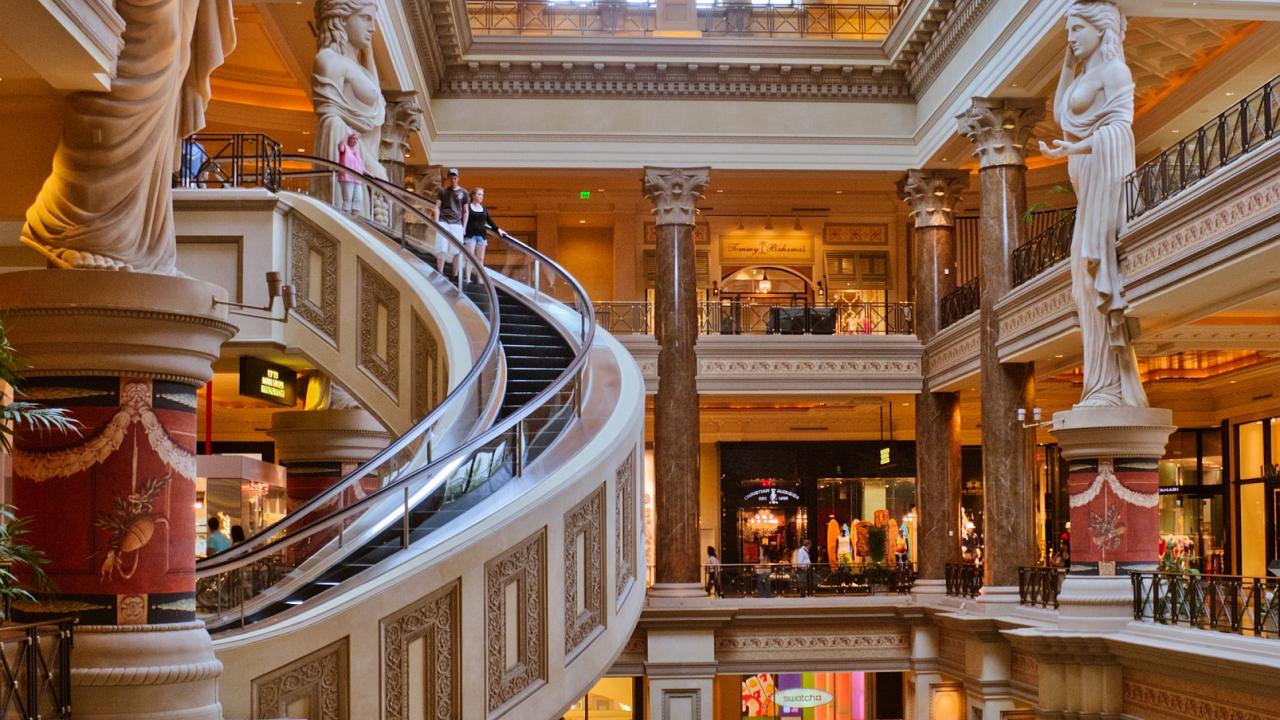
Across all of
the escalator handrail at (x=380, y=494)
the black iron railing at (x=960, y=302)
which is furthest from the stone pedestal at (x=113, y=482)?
the black iron railing at (x=960, y=302)

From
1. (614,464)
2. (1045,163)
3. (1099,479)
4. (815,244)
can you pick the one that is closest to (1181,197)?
(1099,479)

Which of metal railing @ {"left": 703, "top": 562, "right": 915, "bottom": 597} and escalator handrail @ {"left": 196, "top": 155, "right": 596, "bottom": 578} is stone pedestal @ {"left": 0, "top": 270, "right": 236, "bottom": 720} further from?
metal railing @ {"left": 703, "top": 562, "right": 915, "bottom": 597}

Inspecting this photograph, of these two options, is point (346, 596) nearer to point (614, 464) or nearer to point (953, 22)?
point (614, 464)

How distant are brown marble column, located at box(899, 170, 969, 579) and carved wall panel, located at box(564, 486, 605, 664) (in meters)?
12.4

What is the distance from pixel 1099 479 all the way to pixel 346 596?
29.5ft

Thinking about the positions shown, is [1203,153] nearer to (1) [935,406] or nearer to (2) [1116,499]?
(2) [1116,499]

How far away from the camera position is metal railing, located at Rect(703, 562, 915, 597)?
22297 mm

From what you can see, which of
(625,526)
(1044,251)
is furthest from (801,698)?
(625,526)

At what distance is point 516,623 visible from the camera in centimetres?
905

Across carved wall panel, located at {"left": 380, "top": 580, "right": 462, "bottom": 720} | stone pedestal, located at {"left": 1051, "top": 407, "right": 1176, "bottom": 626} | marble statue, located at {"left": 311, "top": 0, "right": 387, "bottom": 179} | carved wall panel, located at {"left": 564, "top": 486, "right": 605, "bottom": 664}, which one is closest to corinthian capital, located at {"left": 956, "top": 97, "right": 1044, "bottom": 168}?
stone pedestal, located at {"left": 1051, "top": 407, "right": 1176, "bottom": 626}

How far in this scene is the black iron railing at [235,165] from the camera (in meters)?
13.2

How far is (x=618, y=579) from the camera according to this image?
426 inches

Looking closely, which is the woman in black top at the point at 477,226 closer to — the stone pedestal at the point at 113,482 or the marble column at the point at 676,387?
the marble column at the point at 676,387

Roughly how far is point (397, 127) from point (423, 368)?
7.22 m
